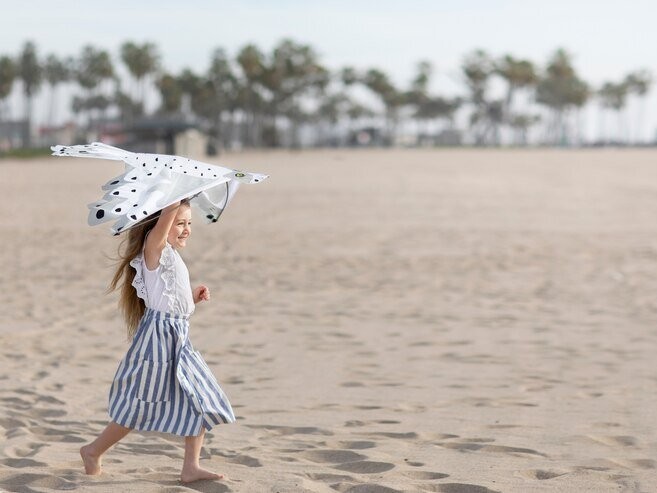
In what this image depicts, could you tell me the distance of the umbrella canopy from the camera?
394 cm

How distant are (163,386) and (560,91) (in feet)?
517

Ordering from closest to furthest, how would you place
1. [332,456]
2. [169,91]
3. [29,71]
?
[332,456] → [29,71] → [169,91]

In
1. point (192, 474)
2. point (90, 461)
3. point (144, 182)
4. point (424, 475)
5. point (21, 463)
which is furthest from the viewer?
point (21, 463)

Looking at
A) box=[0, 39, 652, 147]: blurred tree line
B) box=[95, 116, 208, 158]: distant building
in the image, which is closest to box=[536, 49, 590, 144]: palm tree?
box=[0, 39, 652, 147]: blurred tree line

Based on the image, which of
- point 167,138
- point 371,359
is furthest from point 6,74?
point 371,359

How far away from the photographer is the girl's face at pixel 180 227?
4.29 m

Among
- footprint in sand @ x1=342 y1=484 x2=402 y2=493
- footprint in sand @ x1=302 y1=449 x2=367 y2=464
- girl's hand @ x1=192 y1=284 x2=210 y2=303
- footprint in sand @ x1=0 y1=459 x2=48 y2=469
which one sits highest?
girl's hand @ x1=192 y1=284 x2=210 y2=303

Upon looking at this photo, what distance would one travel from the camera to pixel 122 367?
4.32 metres

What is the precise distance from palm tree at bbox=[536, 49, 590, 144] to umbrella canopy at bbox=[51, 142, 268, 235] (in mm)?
147722

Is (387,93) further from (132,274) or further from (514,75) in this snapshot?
(132,274)

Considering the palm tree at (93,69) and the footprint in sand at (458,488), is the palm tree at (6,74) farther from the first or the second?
the footprint in sand at (458,488)

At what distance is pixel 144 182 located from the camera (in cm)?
412

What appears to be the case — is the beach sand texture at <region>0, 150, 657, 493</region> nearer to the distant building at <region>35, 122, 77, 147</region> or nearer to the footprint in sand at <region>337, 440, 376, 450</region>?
the footprint in sand at <region>337, 440, 376, 450</region>

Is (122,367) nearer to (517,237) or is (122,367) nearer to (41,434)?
(41,434)
